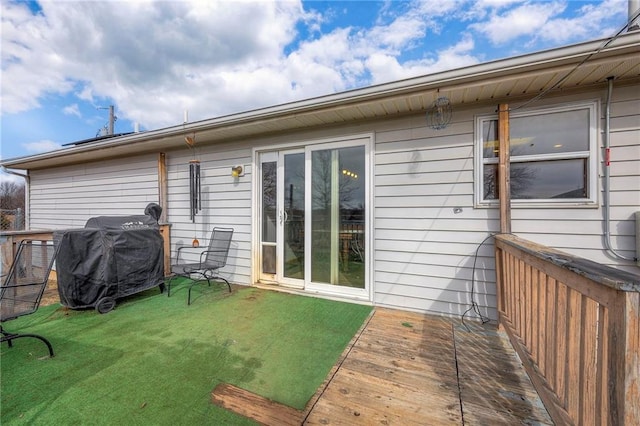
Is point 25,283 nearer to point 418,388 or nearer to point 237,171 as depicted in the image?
point 237,171

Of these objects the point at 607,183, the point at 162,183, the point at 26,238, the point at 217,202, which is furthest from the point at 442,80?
the point at 26,238

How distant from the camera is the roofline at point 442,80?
6.42 feet

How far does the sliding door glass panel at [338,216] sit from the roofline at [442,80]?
739 mm

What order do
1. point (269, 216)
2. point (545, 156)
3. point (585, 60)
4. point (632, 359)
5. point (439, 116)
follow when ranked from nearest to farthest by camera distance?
1. point (632, 359)
2. point (585, 60)
3. point (545, 156)
4. point (439, 116)
5. point (269, 216)

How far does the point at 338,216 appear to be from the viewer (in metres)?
3.54

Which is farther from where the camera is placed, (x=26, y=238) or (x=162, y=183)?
(x=162, y=183)

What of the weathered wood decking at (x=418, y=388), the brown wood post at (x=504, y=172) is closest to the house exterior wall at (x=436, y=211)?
the brown wood post at (x=504, y=172)

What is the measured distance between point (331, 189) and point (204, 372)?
244cm

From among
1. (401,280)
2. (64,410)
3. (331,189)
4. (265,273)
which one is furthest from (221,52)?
(64,410)

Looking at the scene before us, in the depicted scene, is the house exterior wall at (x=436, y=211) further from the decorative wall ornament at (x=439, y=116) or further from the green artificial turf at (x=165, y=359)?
the green artificial turf at (x=165, y=359)

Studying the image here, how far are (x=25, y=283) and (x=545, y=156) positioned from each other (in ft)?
15.7

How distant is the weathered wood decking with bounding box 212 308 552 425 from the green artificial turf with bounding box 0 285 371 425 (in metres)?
0.11

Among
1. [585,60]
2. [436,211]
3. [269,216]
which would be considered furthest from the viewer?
[269,216]

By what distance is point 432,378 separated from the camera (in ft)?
6.15
